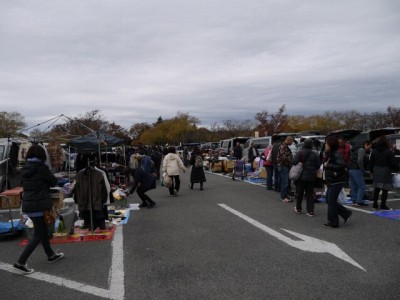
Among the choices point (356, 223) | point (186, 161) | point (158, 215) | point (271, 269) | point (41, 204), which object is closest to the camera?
point (271, 269)

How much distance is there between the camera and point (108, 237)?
633 centimetres

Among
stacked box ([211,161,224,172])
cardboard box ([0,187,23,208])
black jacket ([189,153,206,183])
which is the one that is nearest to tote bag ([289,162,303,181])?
black jacket ([189,153,206,183])

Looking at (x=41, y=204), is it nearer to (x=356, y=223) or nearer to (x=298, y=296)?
(x=298, y=296)

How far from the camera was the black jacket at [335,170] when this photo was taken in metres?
6.57

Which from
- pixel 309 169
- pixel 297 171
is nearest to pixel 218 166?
pixel 297 171

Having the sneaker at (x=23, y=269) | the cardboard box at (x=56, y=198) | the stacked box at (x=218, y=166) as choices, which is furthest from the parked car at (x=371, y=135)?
the sneaker at (x=23, y=269)

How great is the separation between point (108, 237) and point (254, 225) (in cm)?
287

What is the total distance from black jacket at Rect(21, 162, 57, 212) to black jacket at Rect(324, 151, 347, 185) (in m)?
5.01

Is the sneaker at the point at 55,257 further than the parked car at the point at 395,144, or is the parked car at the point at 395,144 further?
the parked car at the point at 395,144

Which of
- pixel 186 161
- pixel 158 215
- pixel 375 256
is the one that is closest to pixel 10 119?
pixel 186 161

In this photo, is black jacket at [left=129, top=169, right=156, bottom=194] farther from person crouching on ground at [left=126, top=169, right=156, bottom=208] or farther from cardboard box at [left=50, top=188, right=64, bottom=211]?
→ cardboard box at [left=50, top=188, right=64, bottom=211]

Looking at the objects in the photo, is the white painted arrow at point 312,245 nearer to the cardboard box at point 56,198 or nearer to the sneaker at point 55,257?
the sneaker at point 55,257

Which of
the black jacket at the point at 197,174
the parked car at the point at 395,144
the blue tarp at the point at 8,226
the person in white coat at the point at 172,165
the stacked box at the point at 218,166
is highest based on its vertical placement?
the parked car at the point at 395,144

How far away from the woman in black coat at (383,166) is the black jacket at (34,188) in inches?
281
